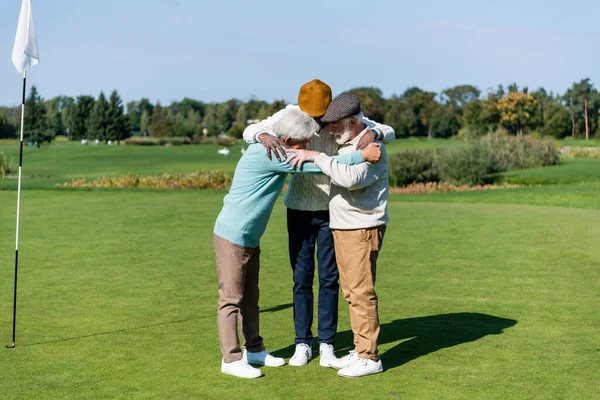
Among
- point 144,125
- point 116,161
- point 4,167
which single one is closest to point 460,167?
point 4,167

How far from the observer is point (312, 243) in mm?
6484

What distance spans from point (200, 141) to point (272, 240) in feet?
239

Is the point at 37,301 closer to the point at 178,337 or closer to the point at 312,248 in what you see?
the point at 178,337

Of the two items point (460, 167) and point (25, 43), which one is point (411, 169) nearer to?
point (460, 167)

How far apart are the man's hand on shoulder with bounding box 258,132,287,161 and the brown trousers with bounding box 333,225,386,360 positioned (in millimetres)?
709

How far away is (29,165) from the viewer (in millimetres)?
52781

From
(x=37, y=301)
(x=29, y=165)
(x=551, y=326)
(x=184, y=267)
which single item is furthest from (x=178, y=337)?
(x=29, y=165)

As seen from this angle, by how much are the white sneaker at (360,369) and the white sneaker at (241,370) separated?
56 centimetres

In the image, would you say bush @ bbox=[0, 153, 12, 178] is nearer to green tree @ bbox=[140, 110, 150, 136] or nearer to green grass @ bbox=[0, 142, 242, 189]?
green grass @ bbox=[0, 142, 242, 189]

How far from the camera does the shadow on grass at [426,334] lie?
6730 millimetres

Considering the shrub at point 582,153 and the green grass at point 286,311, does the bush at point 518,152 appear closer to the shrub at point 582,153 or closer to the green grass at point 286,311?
the shrub at point 582,153

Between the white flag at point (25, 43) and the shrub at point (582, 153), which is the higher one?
the white flag at point (25, 43)

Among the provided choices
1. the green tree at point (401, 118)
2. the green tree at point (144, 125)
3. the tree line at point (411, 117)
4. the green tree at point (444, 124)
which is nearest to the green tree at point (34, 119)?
the tree line at point (411, 117)

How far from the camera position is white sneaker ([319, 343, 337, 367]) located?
6.29 metres
